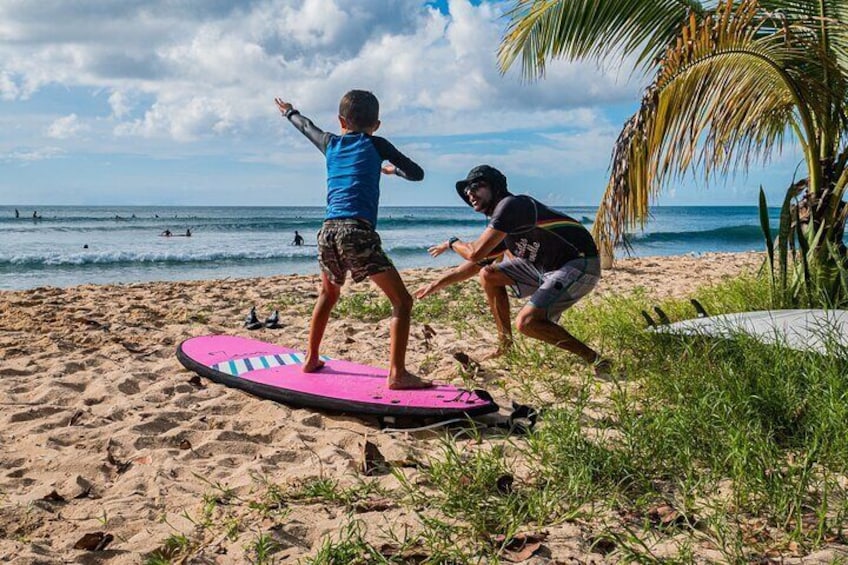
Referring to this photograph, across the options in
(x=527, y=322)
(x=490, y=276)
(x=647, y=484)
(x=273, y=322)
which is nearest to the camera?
(x=647, y=484)

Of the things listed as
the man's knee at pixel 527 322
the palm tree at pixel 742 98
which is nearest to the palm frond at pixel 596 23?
the palm tree at pixel 742 98

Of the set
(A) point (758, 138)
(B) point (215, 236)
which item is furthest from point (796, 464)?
(B) point (215, 236)

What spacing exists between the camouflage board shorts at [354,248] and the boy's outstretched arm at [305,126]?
1.95ft

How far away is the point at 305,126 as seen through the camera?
4.59 m

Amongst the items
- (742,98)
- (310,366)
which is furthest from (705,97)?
(310,366)

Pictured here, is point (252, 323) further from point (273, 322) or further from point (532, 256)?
point (532, 256)

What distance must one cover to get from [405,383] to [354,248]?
88 cm

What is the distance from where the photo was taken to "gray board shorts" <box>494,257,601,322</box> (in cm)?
439

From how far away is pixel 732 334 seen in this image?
426 cm

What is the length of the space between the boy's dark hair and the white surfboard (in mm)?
2397

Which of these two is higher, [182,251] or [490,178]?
[490,178]

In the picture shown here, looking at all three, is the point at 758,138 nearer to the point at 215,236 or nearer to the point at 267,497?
the point at 267,497

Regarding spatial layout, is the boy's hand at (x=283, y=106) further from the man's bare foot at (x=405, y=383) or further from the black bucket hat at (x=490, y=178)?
the man's bare foot at (x=405, y=383)

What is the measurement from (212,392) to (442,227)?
33.5m
